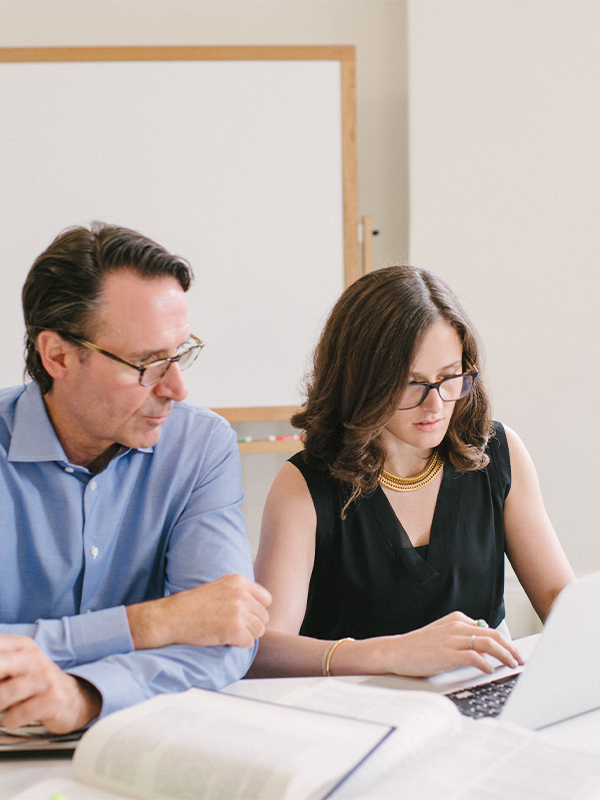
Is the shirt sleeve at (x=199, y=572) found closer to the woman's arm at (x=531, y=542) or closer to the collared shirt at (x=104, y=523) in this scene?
the collared shirt at (x=104, y=523)

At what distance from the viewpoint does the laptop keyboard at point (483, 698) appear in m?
0.90

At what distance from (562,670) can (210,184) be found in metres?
2.33

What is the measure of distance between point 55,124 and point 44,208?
1.00 ft

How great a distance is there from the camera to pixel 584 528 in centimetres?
284

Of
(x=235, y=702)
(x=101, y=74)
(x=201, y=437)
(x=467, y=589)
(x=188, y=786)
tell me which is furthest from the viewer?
(x=101, y=74)

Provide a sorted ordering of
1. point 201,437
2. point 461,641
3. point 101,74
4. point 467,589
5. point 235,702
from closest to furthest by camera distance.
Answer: point 235,702
point 461,641
point 201,437
point 467,589
point 101,74

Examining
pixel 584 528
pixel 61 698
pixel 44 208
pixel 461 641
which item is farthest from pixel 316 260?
pixel 61 698

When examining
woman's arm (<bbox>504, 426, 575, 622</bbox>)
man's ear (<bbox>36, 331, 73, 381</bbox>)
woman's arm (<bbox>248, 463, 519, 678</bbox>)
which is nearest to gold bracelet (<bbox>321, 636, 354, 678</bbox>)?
woman's arm (<bbox>248, 463, 519, 678</bbox>)

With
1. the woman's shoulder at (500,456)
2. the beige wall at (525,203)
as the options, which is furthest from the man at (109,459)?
the beige wall at (525,203)

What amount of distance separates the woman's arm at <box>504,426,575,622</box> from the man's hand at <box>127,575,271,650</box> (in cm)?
68

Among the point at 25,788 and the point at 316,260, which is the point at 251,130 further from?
the point at 25,788

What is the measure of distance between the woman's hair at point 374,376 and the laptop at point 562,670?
1.94ft

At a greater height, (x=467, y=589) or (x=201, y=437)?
(x=201, y=437)

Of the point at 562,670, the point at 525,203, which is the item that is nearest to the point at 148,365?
the point at 562,670
